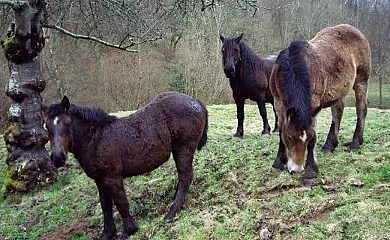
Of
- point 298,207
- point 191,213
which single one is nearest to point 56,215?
point 191,213

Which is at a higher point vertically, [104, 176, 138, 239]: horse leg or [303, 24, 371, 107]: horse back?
[303, 24, 371, 107]: horse back

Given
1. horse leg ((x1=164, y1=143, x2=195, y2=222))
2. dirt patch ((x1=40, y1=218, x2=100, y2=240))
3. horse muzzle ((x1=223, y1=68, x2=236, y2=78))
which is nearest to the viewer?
horse leg ((x1=164, y1=143, x2=195, y2=222))

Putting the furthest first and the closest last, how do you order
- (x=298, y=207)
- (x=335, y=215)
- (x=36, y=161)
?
1. (x=36, y=161)
2. (x=298, y=207)
3. (x=335, y=215)

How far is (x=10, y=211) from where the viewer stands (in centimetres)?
645

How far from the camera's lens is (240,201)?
4.69 metres

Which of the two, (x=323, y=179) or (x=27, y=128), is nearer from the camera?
(x=323, y=179)

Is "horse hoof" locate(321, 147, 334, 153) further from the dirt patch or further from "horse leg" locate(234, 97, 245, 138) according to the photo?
the dirt patch

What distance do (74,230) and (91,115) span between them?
1.63 metres

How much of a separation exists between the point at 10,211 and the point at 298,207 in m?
4.43

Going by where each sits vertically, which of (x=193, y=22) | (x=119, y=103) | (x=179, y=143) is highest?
(x=193, y=22)

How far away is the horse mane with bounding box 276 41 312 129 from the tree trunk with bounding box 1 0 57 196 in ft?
13.7

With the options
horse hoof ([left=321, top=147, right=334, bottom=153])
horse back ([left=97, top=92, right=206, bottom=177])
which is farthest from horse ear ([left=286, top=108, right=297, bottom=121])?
horse hoof ([left=321, top=147, right=334, bottom=153])

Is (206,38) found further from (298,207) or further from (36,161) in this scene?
(298,207)

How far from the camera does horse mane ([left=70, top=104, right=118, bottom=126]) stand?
4.45 meters
